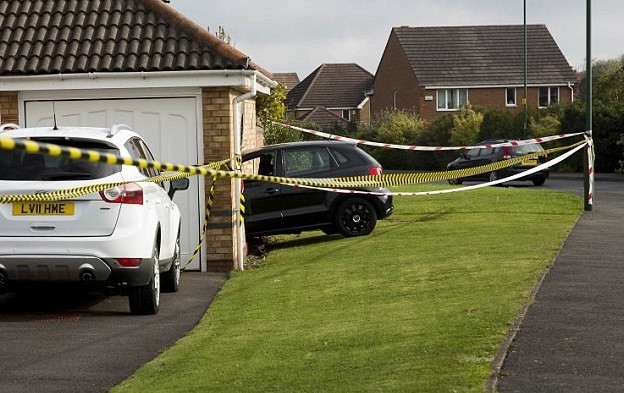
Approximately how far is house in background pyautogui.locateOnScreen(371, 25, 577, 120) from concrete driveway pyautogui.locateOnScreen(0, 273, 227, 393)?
65042mm

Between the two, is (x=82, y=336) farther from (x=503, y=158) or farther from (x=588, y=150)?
(x=503, y=158)

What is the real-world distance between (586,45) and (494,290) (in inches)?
549

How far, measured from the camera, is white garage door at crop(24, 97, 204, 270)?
51.6 ft

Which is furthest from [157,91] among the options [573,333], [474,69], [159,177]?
[474,69]

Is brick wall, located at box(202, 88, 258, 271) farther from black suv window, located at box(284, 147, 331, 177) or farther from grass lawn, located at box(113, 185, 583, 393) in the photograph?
black suv window, located at box(284, 147, 331, 177)

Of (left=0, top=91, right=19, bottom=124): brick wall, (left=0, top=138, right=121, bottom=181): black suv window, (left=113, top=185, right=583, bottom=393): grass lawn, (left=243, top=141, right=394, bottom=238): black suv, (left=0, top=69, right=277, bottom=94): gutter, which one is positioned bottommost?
(left=113, top=185, right=583, bottom=393): grass lawn

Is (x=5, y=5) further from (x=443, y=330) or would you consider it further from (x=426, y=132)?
(x=426, y=132)

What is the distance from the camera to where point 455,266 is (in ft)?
44.6

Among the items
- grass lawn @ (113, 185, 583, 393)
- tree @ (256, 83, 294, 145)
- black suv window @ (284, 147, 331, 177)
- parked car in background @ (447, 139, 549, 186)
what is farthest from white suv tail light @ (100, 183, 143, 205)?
parked car in background @ (447, 139, 549, 186)

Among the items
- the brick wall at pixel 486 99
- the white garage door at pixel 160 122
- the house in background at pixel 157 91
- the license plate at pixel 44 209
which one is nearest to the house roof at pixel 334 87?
the brick wall at pixel 486 99

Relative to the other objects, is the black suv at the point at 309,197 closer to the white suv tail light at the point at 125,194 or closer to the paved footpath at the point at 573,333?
the paved footpath at the point at 573,333

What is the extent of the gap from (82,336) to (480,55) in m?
71.8

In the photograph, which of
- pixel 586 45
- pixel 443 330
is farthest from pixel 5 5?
pixel 586 45

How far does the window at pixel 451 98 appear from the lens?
78438 millimetres
